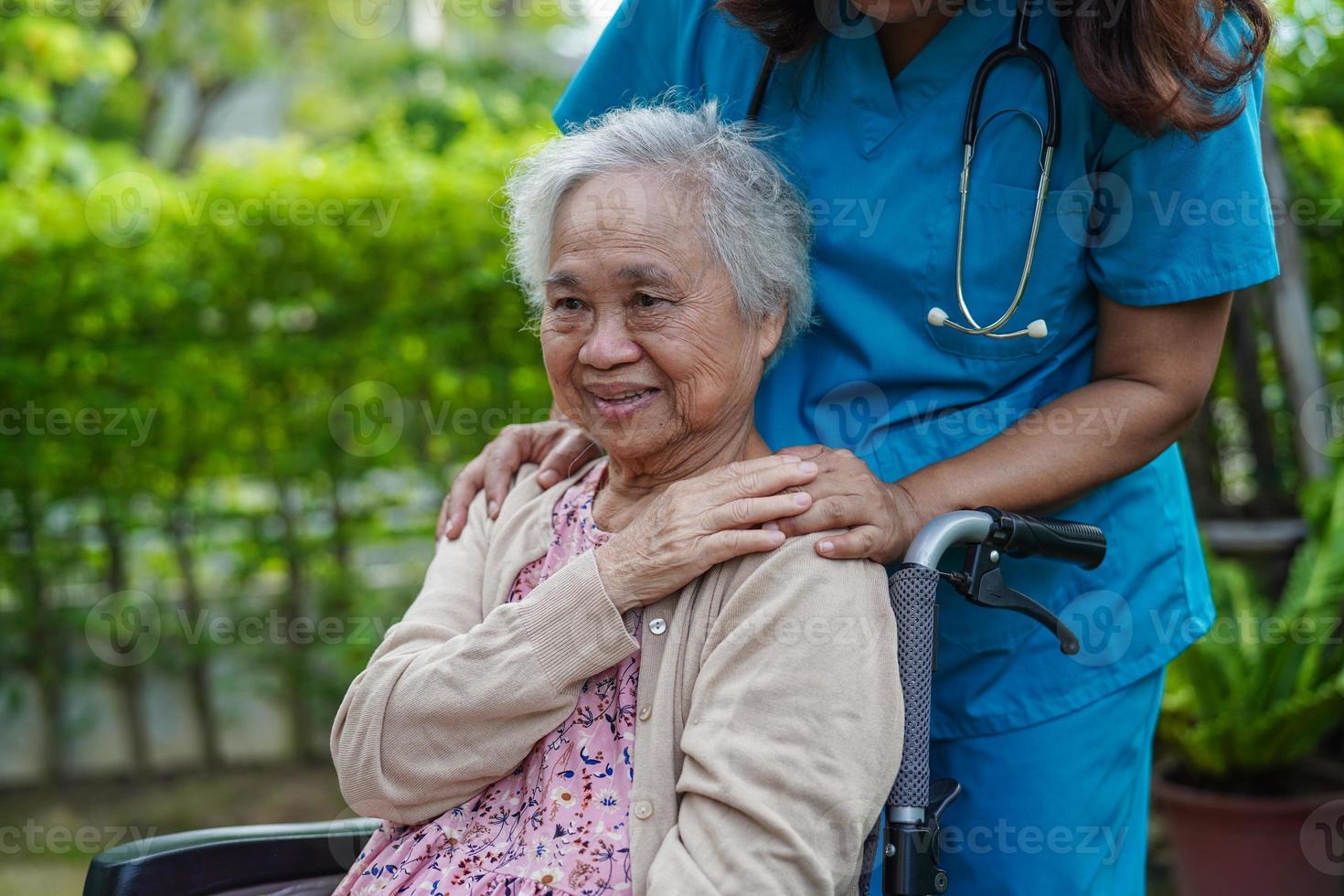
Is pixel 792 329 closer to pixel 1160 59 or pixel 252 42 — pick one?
pixel 1160 59

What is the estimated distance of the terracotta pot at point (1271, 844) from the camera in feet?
10.4

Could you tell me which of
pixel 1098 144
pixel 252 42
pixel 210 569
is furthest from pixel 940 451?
pixel 252 42

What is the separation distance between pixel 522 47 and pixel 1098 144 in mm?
13339

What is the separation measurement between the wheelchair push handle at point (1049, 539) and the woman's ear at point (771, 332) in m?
0.39

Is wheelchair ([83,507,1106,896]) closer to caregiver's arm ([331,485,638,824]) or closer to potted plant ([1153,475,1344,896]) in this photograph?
caregiver's arm ([331,485,638,824])

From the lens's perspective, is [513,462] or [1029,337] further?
[513,462]

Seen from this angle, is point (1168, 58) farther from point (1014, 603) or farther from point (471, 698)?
point (471, 698)

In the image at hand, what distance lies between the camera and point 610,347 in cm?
170

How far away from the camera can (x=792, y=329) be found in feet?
6.00
